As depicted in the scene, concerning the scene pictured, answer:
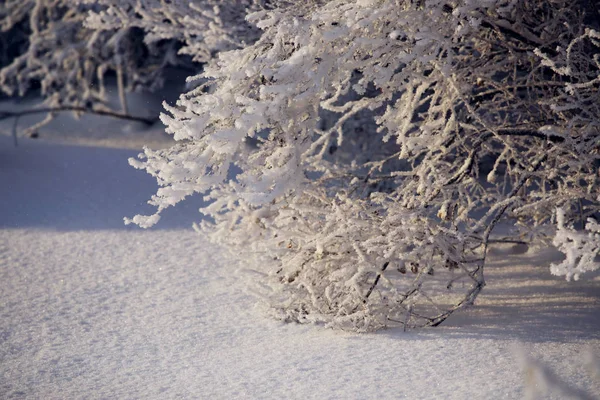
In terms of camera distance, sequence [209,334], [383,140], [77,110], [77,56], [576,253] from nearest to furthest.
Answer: [576,253] → [383,140] → [209,334] → [77,110] → [77,56]

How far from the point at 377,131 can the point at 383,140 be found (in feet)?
0.36

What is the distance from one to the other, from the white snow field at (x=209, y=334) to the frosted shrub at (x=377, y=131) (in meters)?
0.28

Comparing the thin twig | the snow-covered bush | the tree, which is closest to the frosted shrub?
the snow-covered bush

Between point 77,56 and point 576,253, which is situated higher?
point 77,56

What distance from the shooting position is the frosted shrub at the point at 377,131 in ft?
9.84

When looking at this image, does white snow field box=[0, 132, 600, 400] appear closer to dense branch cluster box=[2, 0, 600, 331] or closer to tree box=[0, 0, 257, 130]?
dense branch cluster box=[2, 0, 600, 331]

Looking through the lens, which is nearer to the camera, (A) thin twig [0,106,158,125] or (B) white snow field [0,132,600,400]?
(B) white snow field [0,132,600,400]

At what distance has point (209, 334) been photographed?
389 cm

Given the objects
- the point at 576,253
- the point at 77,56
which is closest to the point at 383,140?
the point at 576,253

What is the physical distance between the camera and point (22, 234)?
5738 millimetres

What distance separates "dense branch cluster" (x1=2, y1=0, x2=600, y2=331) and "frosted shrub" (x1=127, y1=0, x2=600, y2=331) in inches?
0.4

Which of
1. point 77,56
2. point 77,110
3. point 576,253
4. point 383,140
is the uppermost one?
point 77,56

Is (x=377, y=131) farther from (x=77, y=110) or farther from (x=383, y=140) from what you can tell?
(x=77, y=110)

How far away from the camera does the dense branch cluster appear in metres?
2.98
